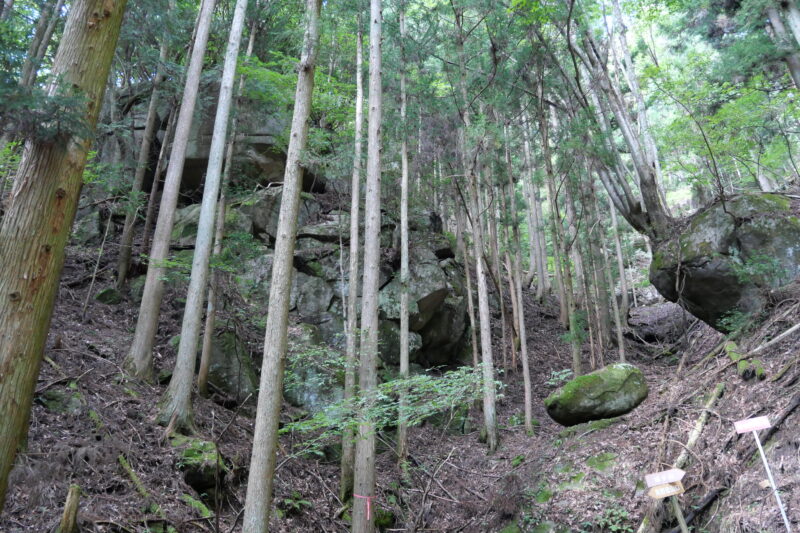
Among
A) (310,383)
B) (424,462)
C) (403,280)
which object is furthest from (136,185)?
(424,462)

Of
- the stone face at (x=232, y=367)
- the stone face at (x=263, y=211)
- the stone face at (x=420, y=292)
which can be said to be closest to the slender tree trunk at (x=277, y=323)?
the stone face at (x=232, y=367)

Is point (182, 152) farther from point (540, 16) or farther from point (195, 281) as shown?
point (540, 16)

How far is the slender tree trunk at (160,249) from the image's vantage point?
8.48 m

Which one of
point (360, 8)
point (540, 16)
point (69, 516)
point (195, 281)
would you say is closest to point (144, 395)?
point (195, 281)

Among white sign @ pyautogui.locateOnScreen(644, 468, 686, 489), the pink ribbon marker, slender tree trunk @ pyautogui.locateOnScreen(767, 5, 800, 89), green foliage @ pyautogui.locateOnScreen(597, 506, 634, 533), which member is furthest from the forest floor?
slender tree trunk @ pyautogui.locateOnScreen(767, 5, 800, 89)

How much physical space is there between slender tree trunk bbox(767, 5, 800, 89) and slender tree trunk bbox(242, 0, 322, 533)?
1401 centimetres

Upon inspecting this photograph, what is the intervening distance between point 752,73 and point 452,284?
39.5 ft

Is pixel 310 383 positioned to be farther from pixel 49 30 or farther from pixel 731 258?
pixel 49 30

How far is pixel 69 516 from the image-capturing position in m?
4.62

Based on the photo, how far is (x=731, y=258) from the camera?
996 centimetres

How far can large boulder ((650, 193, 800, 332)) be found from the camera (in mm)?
9383

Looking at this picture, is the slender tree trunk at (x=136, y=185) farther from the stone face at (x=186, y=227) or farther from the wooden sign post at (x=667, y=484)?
the wooden sign post at (x=667, y=484)

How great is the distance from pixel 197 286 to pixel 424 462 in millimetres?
6034

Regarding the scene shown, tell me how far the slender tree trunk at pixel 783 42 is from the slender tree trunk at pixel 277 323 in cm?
1401
